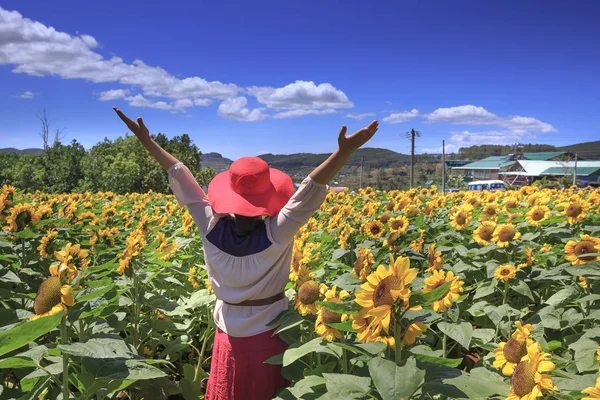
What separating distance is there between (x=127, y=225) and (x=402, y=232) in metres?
3.42

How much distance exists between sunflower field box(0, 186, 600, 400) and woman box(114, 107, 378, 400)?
6.2 inches

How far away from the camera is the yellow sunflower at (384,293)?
4.41 feet

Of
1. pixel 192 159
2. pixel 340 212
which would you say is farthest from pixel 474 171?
pixel 340 212

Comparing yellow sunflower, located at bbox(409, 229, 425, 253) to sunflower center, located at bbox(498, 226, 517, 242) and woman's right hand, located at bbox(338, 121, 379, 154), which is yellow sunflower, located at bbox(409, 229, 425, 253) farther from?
woman's right hand, located at bbox(338, 121, 379, 154)

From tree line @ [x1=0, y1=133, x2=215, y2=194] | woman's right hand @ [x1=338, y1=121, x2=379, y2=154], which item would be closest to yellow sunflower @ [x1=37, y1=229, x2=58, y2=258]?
woman's right hand @ [x1=338, y1=121, x2=379, y2=154]

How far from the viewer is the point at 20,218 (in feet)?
11.0

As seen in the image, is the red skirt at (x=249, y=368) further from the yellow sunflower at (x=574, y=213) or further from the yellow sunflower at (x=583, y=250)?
the yellow sunflower at (x=574, y=213)

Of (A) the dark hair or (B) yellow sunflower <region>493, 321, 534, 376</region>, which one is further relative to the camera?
(A) the dark hair

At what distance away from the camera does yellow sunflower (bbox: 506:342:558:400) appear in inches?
53.9

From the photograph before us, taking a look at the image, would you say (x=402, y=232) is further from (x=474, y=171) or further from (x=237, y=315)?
(x=474, y=171)

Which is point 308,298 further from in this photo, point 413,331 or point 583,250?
point 583,250

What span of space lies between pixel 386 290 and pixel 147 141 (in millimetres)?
1727

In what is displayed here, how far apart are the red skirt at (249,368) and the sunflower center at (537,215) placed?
2.69 metres

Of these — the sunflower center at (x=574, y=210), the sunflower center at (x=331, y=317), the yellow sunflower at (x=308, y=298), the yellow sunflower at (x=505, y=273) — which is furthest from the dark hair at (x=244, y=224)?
the sunflower center at (x=574, y=210)
